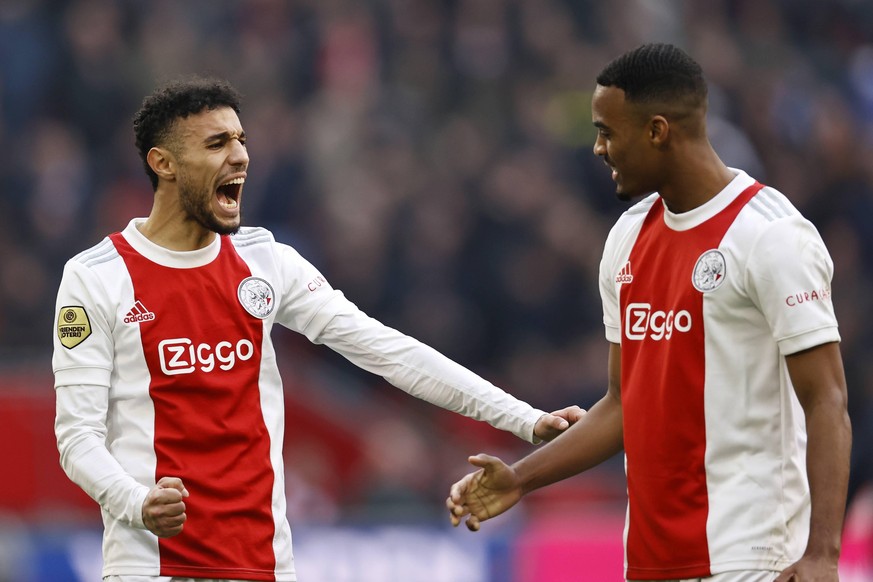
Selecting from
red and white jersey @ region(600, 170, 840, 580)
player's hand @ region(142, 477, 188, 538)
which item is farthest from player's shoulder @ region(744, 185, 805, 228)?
player's hand @ region(142, 477, 188, 538)

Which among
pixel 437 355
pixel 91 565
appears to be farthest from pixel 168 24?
pixel 437 355

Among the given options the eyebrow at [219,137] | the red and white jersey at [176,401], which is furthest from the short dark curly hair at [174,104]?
the red and white jersey at [176,401]

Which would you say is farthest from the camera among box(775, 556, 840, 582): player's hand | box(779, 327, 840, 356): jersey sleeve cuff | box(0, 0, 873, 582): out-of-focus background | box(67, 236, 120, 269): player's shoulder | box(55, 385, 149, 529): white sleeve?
box(0, 0, 873, 582): out-of-focus background

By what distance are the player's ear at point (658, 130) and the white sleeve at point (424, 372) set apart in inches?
45.3

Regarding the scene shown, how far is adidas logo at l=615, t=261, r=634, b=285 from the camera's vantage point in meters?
5.46

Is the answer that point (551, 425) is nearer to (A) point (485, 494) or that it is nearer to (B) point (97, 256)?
(A) point (485, 494)

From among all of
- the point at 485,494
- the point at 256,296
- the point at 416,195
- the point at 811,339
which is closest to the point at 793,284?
the point at 811,339

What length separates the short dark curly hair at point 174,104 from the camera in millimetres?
5723

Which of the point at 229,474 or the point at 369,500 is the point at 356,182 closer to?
the point at 369,500

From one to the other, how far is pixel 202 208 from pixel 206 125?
30 cm

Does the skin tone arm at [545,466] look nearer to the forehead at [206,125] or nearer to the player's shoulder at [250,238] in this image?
the player's shoulder at [250,238]

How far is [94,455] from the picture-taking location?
5.30 meters

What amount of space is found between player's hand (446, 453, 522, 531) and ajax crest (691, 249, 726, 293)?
1.09 meters

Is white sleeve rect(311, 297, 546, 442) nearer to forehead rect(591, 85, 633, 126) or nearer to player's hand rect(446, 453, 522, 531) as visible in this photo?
player's hand rect(446, 453, 522, 531)
